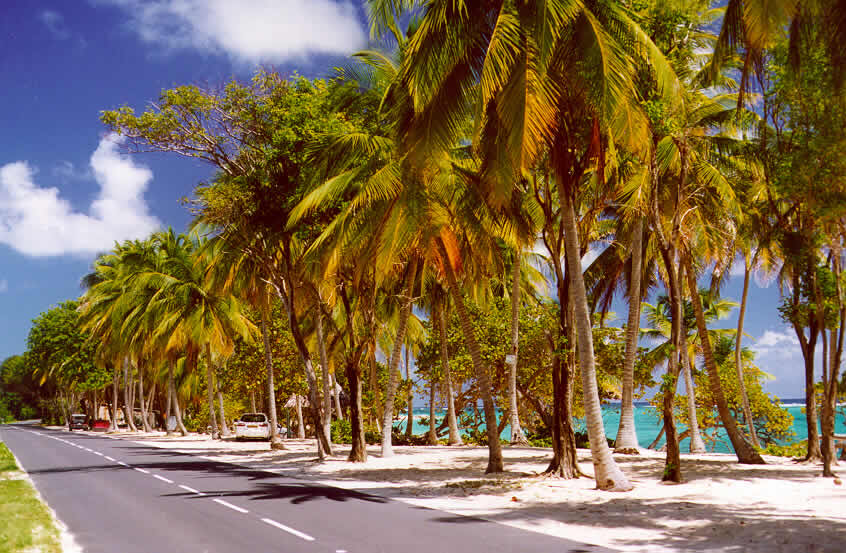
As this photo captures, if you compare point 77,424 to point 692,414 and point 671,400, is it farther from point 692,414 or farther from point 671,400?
point 671,400

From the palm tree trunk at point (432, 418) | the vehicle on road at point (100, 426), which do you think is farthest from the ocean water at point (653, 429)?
the vehicle on road at point (100, 426)

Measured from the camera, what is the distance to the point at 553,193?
2122 cm

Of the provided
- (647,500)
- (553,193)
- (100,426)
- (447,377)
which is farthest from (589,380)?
(100,426)

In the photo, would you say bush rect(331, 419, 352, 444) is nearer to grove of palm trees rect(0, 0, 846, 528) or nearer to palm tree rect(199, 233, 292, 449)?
grove of palm trees rect(0, 0, 846, 528)

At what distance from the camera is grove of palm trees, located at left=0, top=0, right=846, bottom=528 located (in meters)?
11.3

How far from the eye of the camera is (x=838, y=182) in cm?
976

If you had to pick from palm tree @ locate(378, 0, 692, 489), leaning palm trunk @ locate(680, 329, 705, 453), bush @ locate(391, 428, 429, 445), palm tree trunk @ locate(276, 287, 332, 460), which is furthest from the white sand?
bush @ locate(391, 428, 429, 445)

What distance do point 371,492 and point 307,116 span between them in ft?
37.8

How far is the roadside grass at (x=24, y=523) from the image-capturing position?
8516 mm

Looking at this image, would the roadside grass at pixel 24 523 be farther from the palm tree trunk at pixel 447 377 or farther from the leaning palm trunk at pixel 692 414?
the leaning palm trunk at pixel 692 414

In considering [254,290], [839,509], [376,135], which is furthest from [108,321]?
[839,509]

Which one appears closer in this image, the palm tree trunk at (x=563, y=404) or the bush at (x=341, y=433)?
the palm tree trunk at (x=563, y=404)

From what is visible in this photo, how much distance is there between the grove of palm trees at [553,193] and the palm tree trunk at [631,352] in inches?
2.9

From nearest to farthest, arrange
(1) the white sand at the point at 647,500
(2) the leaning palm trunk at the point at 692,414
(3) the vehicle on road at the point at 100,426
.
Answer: (1) the white sand at the point at 647,500
(2) the leaning palm trunk at the point at 692,414
(3) the vehicle on road at the point at 100,426
